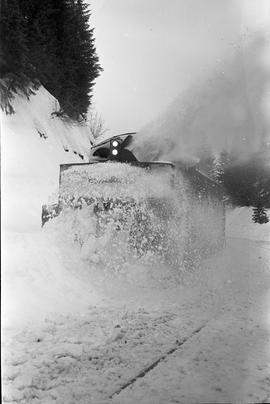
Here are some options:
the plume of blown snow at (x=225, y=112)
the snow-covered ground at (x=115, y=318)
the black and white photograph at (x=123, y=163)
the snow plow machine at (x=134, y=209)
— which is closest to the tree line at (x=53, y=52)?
the black and white photograph at (x=123, y=163)

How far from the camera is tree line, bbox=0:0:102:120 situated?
1.98m

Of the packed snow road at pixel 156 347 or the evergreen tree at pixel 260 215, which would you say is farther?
the evergreen tree at pixel 260 215

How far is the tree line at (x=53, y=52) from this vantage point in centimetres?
198

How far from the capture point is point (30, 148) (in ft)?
6.19

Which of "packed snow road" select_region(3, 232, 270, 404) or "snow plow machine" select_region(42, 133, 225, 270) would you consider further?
"snow plow machine" select_region(42, 133, 225, 270)

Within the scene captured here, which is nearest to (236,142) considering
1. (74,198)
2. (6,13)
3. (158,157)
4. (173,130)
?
(173,130)

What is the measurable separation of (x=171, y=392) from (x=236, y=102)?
67.8 inches

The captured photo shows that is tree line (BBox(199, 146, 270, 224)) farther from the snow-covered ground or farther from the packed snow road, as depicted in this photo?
the packed snow road

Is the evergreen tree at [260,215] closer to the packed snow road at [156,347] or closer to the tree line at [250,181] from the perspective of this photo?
the tree line at [250,181]

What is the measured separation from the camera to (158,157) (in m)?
3.24

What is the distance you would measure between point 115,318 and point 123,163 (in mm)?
1293

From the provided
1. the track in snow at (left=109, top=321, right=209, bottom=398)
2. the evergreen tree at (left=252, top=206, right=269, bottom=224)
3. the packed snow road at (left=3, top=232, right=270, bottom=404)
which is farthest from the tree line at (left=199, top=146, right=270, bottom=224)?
the track in snow at (left=109, top=321, right=209, bottom=398)

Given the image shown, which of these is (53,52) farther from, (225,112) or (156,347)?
(156,347)

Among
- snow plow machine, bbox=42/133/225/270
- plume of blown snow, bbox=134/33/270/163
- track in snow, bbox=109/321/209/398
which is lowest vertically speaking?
track in snow, bbox=109/321/209/398
